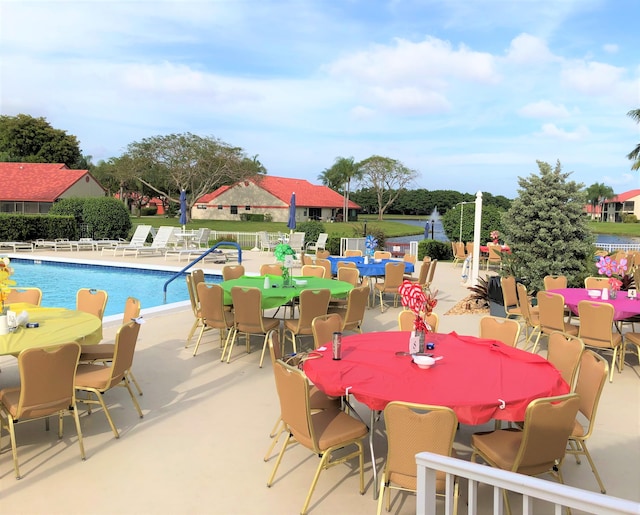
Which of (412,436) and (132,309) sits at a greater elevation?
(132,309)

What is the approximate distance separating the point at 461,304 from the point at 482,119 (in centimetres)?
985

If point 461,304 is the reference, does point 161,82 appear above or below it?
above

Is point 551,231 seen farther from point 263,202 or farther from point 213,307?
point 263,202

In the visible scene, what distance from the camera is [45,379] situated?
146 inches

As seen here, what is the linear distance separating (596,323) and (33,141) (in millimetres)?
53904

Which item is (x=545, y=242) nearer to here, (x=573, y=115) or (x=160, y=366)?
(x=573, y=115)

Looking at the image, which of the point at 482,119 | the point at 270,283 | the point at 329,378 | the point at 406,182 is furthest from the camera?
the point at 406,182

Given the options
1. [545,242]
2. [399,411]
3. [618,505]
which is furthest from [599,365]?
[545,242]

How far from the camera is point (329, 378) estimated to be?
3516 millimetres

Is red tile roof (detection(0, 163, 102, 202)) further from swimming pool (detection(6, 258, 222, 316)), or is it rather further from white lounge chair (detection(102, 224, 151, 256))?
swimming pool (detection(6, 258, 222, 316))

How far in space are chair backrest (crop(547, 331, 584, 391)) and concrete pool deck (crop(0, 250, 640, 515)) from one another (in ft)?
2.02

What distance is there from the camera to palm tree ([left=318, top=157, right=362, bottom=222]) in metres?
62.6

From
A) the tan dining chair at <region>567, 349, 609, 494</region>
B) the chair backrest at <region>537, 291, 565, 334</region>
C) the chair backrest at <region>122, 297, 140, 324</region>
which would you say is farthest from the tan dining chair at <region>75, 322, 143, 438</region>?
the chair backrest at <region>537, 291, 565, 334</region>

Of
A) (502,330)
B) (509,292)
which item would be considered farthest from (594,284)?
(502,330)
